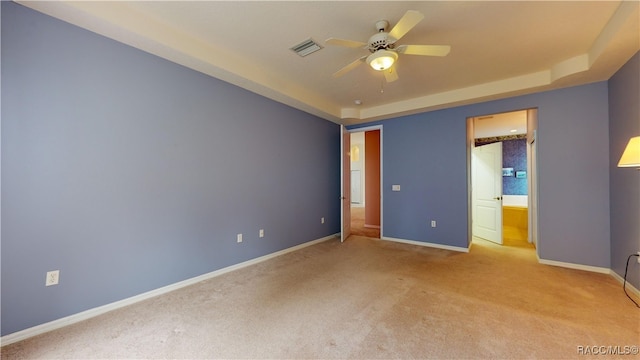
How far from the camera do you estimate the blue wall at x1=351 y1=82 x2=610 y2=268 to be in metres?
3.29

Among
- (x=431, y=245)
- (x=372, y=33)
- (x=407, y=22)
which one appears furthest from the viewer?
(x=431, y=245)

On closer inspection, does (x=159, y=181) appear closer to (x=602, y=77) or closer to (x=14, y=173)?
(x=14, y=173)

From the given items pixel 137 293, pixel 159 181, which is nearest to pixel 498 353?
pixel 137 293

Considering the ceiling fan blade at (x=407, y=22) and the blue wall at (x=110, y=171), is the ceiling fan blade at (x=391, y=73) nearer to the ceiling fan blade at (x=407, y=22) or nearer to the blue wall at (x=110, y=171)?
the ceiling fan blade at (x=407, y=22)

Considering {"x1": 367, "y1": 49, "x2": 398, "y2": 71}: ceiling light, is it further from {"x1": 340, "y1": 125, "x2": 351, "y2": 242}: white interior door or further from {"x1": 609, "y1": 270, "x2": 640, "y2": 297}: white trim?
{"x1": 609, "y1": 270, "x2": 640, "y2": 297}: white trim

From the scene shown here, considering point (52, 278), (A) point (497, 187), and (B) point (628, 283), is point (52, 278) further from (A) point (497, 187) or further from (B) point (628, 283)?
(A) point (497, 187)

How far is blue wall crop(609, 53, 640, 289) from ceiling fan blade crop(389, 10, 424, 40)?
2.59 metres

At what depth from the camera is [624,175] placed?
9.42ft

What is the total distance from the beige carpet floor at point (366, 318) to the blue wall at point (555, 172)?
53cm

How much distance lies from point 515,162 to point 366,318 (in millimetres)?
8242

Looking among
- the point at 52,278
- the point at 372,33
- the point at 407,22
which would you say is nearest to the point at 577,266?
the point at 407,22

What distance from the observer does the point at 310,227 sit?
15.7 ft

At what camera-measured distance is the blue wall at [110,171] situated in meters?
1.94

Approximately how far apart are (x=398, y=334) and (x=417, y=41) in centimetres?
293
